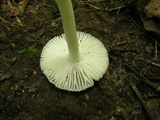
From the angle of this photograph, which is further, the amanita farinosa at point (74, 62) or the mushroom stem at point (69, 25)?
the amanita farinosa at point (74, 62)

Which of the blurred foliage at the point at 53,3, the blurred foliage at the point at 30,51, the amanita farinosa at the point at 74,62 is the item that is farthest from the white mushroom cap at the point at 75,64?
the blurred foliage at the point at 53,3

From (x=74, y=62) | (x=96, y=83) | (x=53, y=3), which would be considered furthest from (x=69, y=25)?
(x=53, y=3)

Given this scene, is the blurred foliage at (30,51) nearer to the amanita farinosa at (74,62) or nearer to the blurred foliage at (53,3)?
the amanita farinosa at (74,62)

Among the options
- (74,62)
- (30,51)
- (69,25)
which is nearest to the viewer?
(69,25)

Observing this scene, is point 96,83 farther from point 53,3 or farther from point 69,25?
point 53,3

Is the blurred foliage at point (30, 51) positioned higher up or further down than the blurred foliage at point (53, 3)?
further down

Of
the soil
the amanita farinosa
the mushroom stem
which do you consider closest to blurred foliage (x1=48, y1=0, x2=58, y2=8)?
the soil

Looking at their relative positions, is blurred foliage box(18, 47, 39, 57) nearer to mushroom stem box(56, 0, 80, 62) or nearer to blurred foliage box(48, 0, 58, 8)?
mushroom stem box(56, 0, 80, 62)
